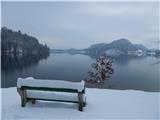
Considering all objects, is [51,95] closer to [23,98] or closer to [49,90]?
[49,90]

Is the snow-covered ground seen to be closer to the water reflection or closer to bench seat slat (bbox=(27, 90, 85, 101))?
bench seat slat (bbox=(27, 90, 85, 101))

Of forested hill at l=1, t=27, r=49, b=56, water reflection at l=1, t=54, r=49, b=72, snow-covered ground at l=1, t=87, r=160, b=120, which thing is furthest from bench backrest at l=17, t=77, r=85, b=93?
forested hill at l=1, t=27, r=49, b=56

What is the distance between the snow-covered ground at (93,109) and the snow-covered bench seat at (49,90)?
215 millimetres

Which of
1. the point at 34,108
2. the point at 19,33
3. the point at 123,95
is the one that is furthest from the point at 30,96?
the point at 19,33

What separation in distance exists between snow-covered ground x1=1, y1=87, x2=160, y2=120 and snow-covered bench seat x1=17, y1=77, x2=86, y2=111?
0.70 feet

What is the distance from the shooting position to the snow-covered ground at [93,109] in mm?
4746

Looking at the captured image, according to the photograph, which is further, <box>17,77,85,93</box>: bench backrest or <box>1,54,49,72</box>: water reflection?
<box>1,54,49,72</box>: water reflection

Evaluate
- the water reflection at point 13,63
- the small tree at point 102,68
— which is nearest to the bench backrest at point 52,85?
the small tree at point 102,68

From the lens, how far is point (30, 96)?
5.26 meters

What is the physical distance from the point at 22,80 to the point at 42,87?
0.52 metres

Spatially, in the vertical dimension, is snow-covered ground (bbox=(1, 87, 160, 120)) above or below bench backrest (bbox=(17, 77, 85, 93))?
below

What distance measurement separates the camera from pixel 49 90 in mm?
4984

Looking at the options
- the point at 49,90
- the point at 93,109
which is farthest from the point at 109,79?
the point at 49,90

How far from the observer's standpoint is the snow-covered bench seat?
16.0 feet
